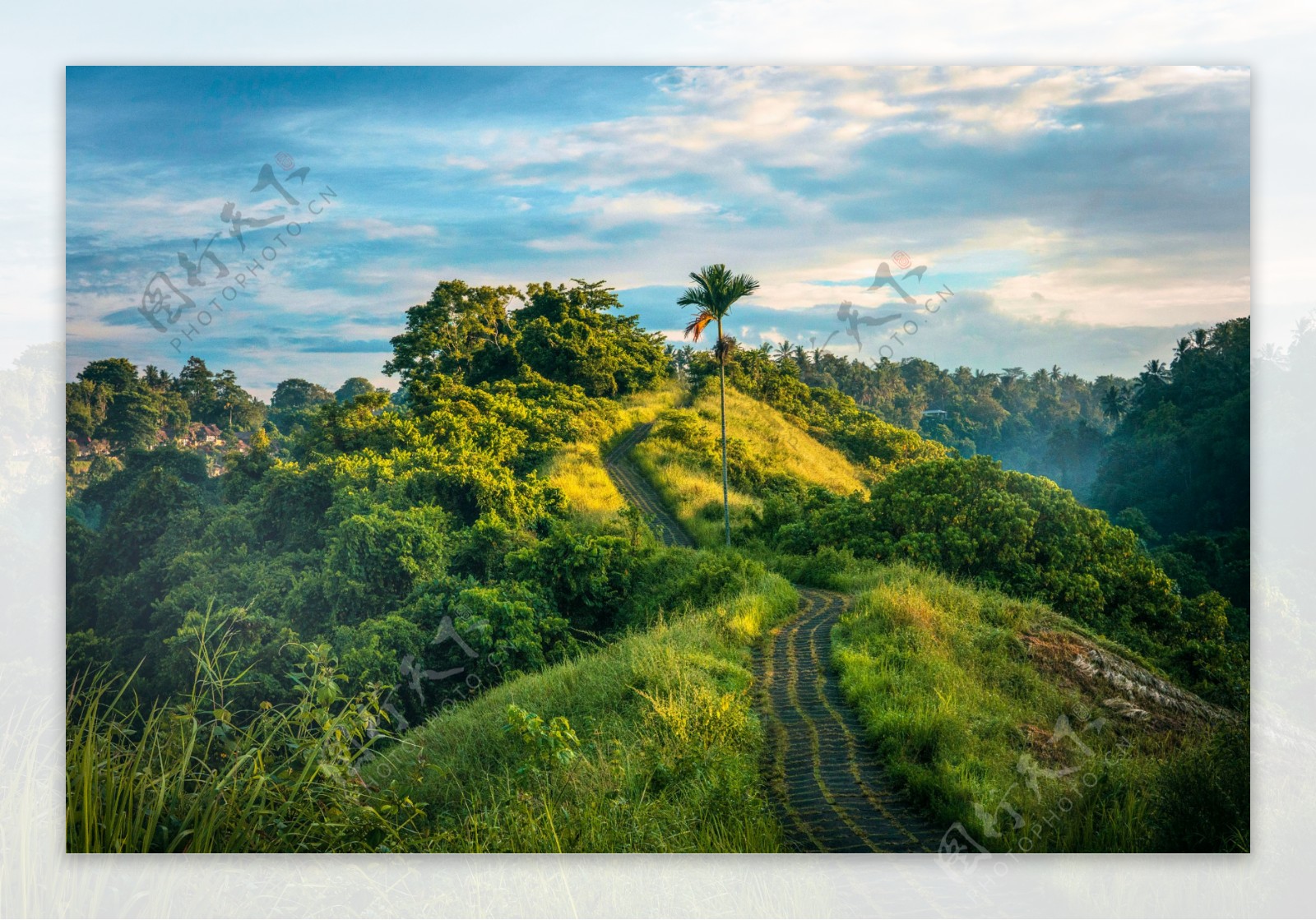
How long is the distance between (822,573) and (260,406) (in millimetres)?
5021

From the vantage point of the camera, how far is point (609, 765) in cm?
445

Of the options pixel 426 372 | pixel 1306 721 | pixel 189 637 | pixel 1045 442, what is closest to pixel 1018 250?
pixel 1045 442

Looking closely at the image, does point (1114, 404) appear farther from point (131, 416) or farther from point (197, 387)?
point (131, 416)

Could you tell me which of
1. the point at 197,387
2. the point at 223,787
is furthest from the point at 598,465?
the point at 223,787

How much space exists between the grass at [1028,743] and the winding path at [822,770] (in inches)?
4.9

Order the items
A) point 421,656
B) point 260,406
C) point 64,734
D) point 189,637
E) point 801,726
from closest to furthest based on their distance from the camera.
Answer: point 64,734 → point 801,726 → point 189,637 → point 260,406 → point 421,656

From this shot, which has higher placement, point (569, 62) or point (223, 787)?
point (569, 62)

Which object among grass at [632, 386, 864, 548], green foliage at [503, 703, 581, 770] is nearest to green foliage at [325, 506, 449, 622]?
grass at [632, 386, 864, 548]

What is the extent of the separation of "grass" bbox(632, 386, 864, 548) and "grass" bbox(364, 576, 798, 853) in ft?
5.69

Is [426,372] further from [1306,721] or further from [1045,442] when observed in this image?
[1306,721]

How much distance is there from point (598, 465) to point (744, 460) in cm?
156

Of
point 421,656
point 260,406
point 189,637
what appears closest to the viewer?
point 189,637

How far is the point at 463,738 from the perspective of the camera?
18.7ft

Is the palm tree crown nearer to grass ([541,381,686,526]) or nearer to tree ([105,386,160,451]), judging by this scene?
grass ([541,381,686,526])
